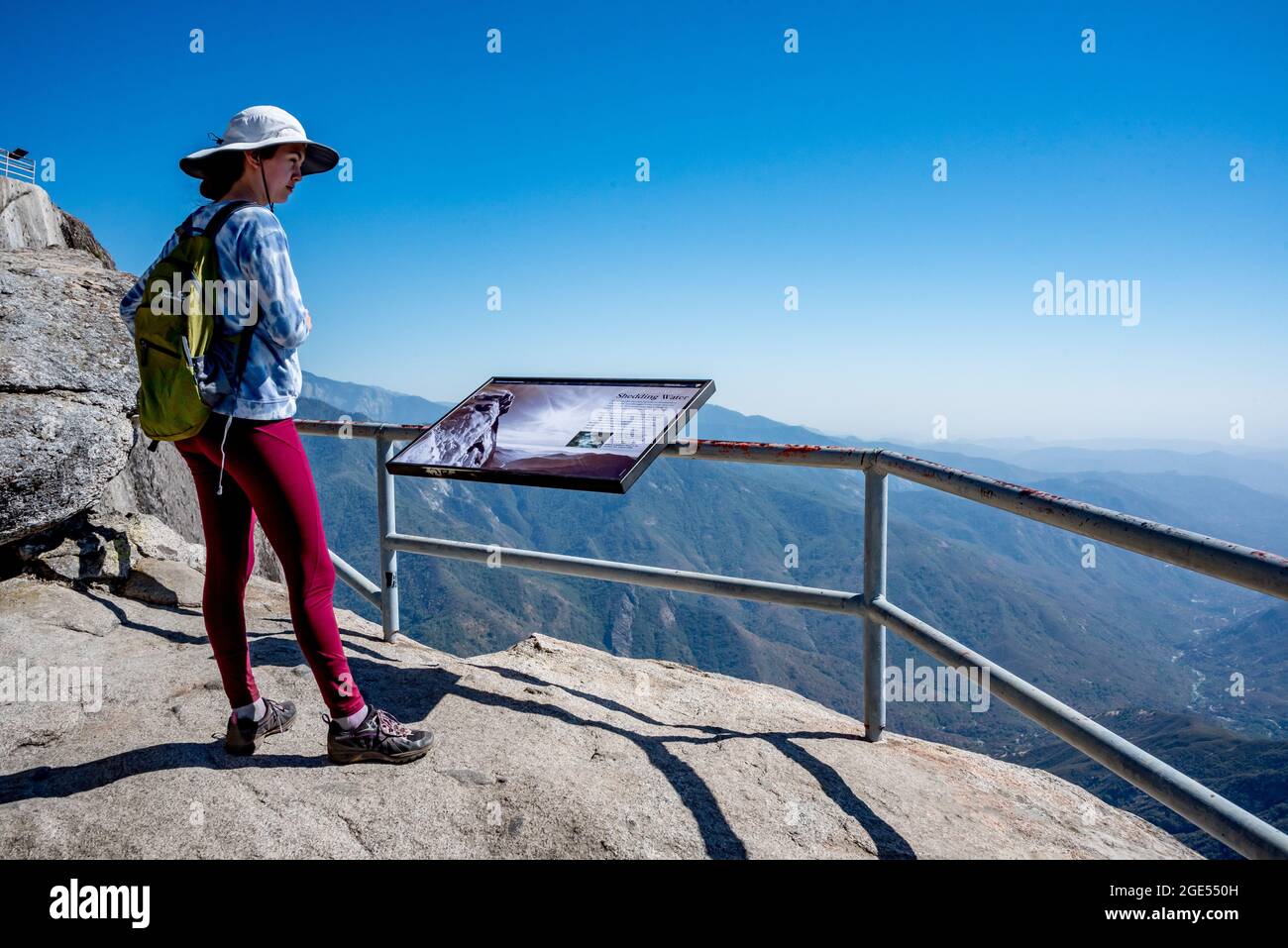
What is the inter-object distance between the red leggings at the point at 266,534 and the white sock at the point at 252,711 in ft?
0.08

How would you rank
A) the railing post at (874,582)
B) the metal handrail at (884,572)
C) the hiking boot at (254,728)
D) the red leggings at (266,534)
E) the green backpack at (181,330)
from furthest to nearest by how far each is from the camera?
the railing post at (874,582)
the hiking boot at (254,728)
the red leggings at (266,534)
the green backpack at (181,330)
the metal handrail at (884,572)

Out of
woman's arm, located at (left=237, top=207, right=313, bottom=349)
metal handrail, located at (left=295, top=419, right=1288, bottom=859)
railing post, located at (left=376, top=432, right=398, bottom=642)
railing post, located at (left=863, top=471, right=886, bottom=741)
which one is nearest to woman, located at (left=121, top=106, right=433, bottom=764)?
woman's arm, located at (left=237, top=207, right=313, bottom=349)

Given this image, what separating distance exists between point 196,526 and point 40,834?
495 cm

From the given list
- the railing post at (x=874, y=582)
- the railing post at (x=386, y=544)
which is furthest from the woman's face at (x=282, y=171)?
the railing post at (x=874, y=582)

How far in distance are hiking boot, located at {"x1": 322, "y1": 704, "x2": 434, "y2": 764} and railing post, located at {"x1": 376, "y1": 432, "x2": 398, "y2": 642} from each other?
6.28 feet

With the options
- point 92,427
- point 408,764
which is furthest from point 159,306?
point 92,427

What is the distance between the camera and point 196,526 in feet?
22.9

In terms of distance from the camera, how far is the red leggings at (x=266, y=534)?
2771 mm

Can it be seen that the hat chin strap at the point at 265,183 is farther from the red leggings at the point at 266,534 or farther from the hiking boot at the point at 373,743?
the hiking boot at the point at 373,743

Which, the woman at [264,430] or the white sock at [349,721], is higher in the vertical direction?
the woman at [264,430]

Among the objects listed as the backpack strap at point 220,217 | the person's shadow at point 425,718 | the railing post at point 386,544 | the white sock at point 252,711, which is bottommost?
the person's shadow at point 425,718

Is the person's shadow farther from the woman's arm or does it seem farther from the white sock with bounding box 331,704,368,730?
the woman's arm

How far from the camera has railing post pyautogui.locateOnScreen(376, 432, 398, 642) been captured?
493 centimetres

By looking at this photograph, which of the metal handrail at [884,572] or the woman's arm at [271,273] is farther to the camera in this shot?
the woman's arm at [271,273]
